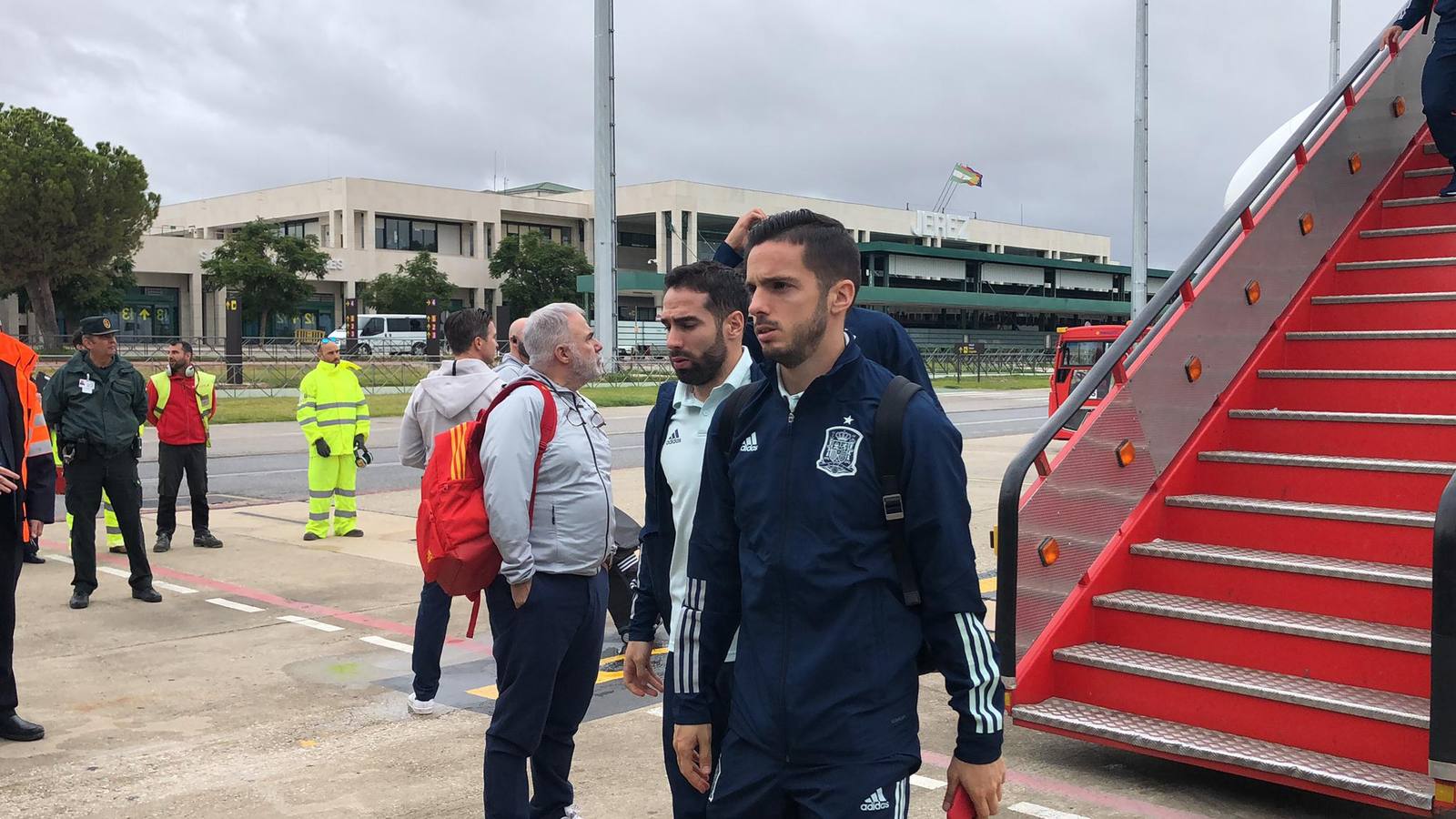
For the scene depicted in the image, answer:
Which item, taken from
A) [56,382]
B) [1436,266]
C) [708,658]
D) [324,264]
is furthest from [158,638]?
Result: [324,264]

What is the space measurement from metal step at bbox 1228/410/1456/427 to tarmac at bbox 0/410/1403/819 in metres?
2.08

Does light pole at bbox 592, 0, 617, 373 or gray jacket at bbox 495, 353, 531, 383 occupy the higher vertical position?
light pole at bbox 592, 0, 617, 373

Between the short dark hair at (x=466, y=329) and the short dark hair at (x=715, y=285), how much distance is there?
350cm

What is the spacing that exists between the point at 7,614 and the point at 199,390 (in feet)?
19.5

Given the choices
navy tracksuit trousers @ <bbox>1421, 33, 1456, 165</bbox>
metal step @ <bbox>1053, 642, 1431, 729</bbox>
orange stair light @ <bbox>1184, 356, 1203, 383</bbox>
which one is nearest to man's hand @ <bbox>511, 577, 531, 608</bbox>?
metal step @ <bbox>1053, 642, 1431, 729</bbox>

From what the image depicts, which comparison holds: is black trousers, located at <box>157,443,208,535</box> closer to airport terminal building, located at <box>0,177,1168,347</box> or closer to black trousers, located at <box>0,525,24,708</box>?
black trousers, located at <box>0,525,24,708</box>

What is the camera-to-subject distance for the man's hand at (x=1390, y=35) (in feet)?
26.7

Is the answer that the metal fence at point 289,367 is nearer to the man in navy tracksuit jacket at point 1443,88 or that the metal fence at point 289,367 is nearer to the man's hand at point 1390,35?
the man's hand at point 1390,35

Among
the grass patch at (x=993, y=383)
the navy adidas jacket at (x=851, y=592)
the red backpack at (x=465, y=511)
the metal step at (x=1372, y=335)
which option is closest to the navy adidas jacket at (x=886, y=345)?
the red backpack at (x=465, y=511)

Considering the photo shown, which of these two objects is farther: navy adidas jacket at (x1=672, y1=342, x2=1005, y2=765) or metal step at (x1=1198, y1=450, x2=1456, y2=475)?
Result: metal step at (x1=1198, y1=450, x2=1456, y2=475)

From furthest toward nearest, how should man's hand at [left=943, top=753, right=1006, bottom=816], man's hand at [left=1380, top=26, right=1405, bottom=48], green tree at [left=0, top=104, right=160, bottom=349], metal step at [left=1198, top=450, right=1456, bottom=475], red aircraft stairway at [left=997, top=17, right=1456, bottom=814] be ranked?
green tree at [left=0, top=104, right=160, bottom=349] < man's hand at [left=1380, top=26, right=1405, bottom=48] < metal step at [left=1198, top=450, right=1456, bottom=475] < red aircraft stairway at [left=997, top=17, right=1456, bottom=814] < man's hand at [left=943, top=753, right=1006, bottom=816]

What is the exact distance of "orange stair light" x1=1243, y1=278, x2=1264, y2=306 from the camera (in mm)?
6734

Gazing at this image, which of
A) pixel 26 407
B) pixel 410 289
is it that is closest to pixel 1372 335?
pixel 26 407

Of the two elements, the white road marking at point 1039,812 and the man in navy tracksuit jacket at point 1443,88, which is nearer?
the white road marking at point 1039,812
